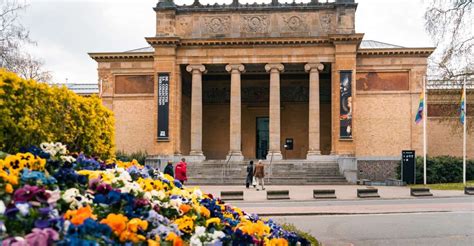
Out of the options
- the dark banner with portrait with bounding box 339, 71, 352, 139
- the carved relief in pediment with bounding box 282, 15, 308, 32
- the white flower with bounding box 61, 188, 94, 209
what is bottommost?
the white flower with bounding box 61, 188, 94, 209

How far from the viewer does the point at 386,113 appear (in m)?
43.9

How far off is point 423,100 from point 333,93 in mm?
8055

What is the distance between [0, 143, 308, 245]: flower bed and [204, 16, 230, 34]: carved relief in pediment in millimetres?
35215

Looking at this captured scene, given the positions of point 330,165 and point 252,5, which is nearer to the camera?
point 330,165

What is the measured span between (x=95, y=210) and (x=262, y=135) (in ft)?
145

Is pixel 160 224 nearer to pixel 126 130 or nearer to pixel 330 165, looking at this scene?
pixel 330 165

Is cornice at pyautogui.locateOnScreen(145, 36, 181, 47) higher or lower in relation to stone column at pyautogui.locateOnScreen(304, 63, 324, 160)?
higher

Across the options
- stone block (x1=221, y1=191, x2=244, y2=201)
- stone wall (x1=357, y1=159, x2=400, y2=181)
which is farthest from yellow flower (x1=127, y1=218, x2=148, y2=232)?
stone wall (x1=357, y1=159, x2=400, y2=181)

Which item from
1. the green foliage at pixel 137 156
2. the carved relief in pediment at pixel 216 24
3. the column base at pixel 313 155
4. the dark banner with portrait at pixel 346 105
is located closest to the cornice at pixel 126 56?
the carved relief in pediment at pixel 216 24

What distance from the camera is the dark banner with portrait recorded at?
40.2 meters

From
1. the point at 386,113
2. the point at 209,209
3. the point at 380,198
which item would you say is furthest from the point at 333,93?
the point at 209,209

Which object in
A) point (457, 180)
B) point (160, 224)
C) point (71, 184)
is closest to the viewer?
point (160, 224)

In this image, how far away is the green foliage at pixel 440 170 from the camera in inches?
1464

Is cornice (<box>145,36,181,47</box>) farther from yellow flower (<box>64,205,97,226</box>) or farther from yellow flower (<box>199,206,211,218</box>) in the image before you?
yellow flower (<box>64,205,97,226</box>)
